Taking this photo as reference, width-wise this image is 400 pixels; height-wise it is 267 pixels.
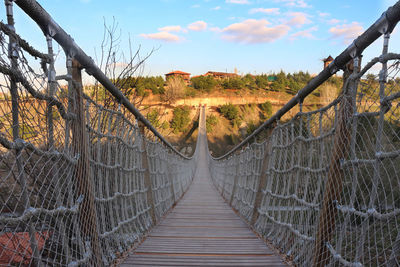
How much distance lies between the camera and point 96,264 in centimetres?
122

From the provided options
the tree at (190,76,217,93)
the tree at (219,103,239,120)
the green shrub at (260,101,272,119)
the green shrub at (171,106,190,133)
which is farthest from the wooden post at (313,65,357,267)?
the tree at (190,76,217,93)

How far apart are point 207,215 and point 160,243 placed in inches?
50.9

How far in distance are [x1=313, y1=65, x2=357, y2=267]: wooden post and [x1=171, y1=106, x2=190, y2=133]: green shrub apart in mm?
23299

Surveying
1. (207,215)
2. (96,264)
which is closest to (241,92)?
(207,215)

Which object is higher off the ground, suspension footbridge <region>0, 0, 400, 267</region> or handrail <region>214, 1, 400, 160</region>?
handrail <region>214, 1, 400, 160</region>

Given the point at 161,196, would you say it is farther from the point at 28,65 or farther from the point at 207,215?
the point at 28,65

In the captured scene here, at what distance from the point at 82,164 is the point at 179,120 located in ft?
79.2

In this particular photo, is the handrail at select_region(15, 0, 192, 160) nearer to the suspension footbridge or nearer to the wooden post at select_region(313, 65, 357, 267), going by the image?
the suspension footbridge

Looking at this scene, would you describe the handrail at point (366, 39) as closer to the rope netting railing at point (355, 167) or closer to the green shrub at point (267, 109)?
the rope netting railing at point (355, 167)

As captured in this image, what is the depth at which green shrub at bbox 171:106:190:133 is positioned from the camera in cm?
2493

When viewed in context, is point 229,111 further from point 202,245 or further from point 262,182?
point 202,245

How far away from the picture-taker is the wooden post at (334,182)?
1172 millimetres

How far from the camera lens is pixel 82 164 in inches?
45.1

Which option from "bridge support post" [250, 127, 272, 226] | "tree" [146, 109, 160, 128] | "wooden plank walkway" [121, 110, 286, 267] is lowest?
"wooden plank walkway" [121, 110, 286, 267]
